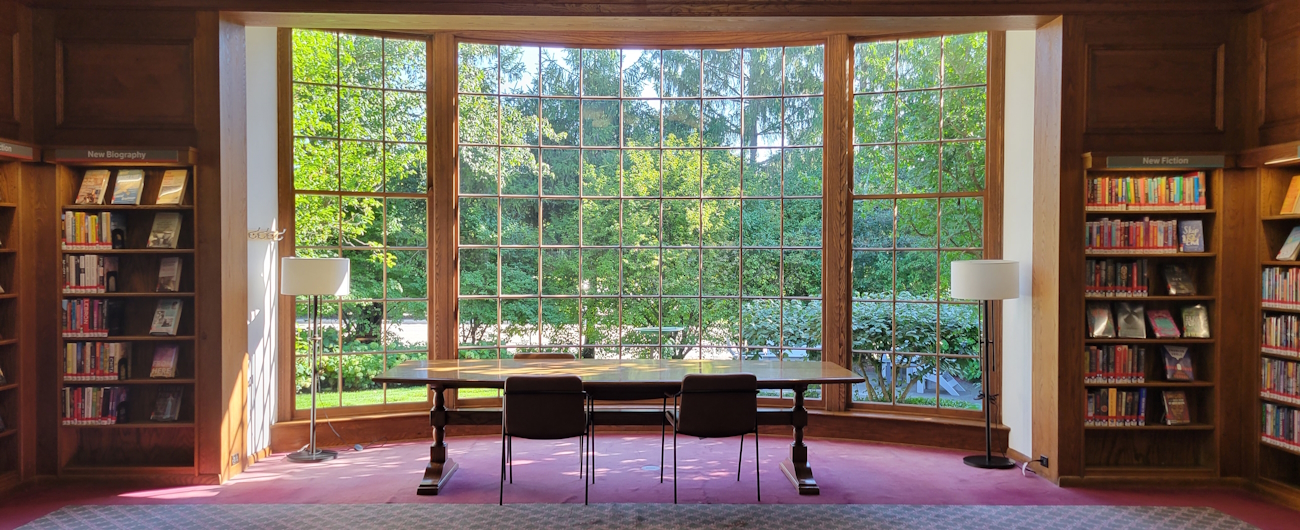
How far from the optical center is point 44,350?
579 cm

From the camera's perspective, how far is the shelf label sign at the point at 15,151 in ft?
17.4

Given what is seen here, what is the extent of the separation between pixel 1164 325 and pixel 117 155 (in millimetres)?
7430

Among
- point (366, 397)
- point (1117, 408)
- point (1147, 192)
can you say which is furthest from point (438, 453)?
point (1147, 192)

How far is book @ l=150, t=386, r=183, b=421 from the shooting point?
5.92 meters

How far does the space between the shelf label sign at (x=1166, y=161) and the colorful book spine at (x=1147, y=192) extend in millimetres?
134

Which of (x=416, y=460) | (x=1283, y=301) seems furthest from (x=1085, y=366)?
(x=416, y=460)

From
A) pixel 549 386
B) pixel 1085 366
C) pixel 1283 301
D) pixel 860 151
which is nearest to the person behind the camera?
pixel 549 386

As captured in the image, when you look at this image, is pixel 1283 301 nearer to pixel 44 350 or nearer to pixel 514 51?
pixel 514 51

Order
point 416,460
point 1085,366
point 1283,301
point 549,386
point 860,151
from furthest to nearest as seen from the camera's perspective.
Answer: point 860,151 < point 416,460 < point 1085,366 < point 1283,301 < point 549,386

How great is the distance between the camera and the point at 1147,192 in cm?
587

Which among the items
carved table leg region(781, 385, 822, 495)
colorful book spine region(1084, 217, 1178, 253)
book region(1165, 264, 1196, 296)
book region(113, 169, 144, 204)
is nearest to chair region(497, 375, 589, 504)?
carved table leg region(781, 385, 822, 495)

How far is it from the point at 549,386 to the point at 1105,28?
4.59 m

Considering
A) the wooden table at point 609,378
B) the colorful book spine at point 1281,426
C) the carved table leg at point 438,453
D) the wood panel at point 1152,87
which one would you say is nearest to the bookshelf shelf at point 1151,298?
the colorful book spine at point 1281,426

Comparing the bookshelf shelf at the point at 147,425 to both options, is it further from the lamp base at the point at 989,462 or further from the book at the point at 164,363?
the lamp base at the point at 989,462
